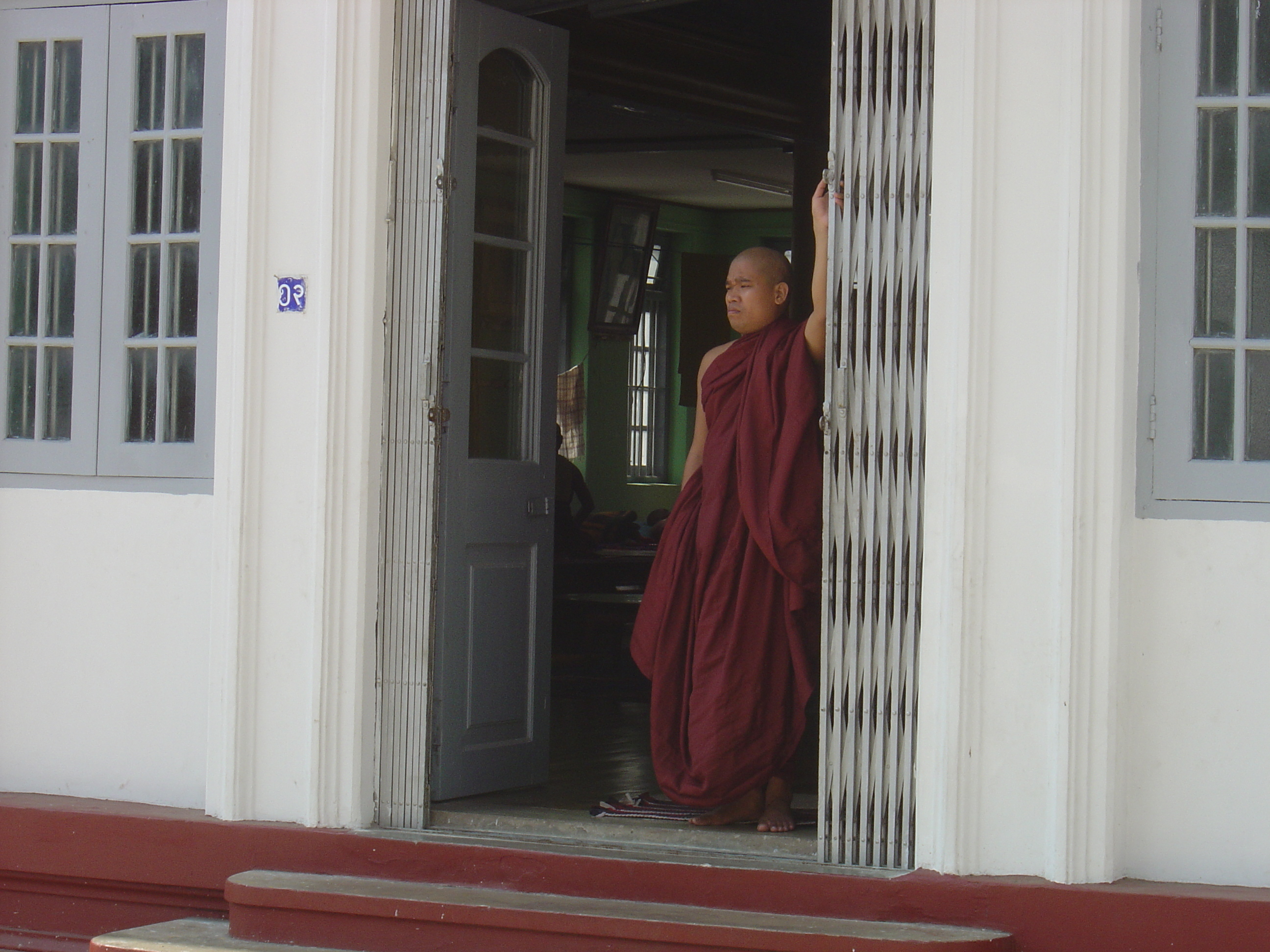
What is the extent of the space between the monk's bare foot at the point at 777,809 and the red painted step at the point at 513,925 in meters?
0.47

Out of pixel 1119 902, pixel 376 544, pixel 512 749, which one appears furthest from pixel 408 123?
pixel 1119 902

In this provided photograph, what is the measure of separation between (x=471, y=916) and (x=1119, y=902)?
1.61 m

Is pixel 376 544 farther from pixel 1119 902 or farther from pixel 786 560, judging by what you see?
pixel 1119 902

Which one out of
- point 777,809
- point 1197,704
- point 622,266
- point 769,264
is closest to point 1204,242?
point 1197,704

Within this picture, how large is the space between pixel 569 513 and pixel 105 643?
5595 mm

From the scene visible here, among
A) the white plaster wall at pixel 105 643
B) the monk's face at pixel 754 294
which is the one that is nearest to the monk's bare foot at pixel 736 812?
the monk's face at pixel 754 294

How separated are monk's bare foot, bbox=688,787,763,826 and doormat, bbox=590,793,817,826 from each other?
3cm

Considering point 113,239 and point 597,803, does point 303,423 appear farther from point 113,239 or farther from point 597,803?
point 597,803

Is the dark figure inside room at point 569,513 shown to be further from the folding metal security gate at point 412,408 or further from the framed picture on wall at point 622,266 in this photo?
the folding metal security gate at point 412,408

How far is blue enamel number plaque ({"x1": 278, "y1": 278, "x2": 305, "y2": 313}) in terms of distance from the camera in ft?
14.2

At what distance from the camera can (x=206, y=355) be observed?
4.64 m

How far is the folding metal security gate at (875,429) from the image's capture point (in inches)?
152

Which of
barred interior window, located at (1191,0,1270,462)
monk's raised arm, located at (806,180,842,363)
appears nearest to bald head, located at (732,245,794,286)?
monk's raised arm, located at (806,180,842,363)

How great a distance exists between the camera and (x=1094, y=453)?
366cm
